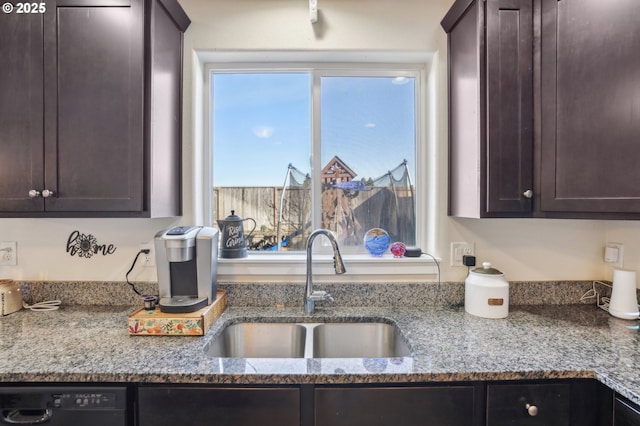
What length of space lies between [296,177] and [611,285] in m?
1.60

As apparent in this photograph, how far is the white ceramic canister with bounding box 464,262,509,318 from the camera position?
4.43 feet

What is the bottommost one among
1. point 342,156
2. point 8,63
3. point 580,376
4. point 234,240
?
point 580,376

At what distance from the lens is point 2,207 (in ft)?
4.07

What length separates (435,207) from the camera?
5.11ft

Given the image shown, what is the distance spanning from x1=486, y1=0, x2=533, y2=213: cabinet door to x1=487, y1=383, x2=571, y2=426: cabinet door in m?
0.62

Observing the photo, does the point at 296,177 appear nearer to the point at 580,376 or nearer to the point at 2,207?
the point at 2,207

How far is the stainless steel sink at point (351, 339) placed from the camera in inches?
54.6

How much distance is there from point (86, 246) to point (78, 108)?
67 centimetres

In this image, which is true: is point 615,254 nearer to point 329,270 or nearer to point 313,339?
point 329,270

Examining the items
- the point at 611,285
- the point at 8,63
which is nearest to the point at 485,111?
the point at 611,285

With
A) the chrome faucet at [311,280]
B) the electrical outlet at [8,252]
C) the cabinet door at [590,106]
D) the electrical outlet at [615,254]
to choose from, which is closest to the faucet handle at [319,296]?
the chrome faucet at [311,280]

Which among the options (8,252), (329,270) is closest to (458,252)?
(329,270)

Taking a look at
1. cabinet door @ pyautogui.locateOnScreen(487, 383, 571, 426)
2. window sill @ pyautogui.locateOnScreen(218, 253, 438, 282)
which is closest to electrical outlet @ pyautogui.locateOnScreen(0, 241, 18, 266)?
window sill @ pyautogui.locateOnScreen(218, 253, 438, 282)

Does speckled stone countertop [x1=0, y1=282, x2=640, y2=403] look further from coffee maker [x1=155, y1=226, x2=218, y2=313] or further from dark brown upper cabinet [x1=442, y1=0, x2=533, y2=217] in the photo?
dark brown upper cabinet [x1=442, y1=0, x2=533, y2=217]
